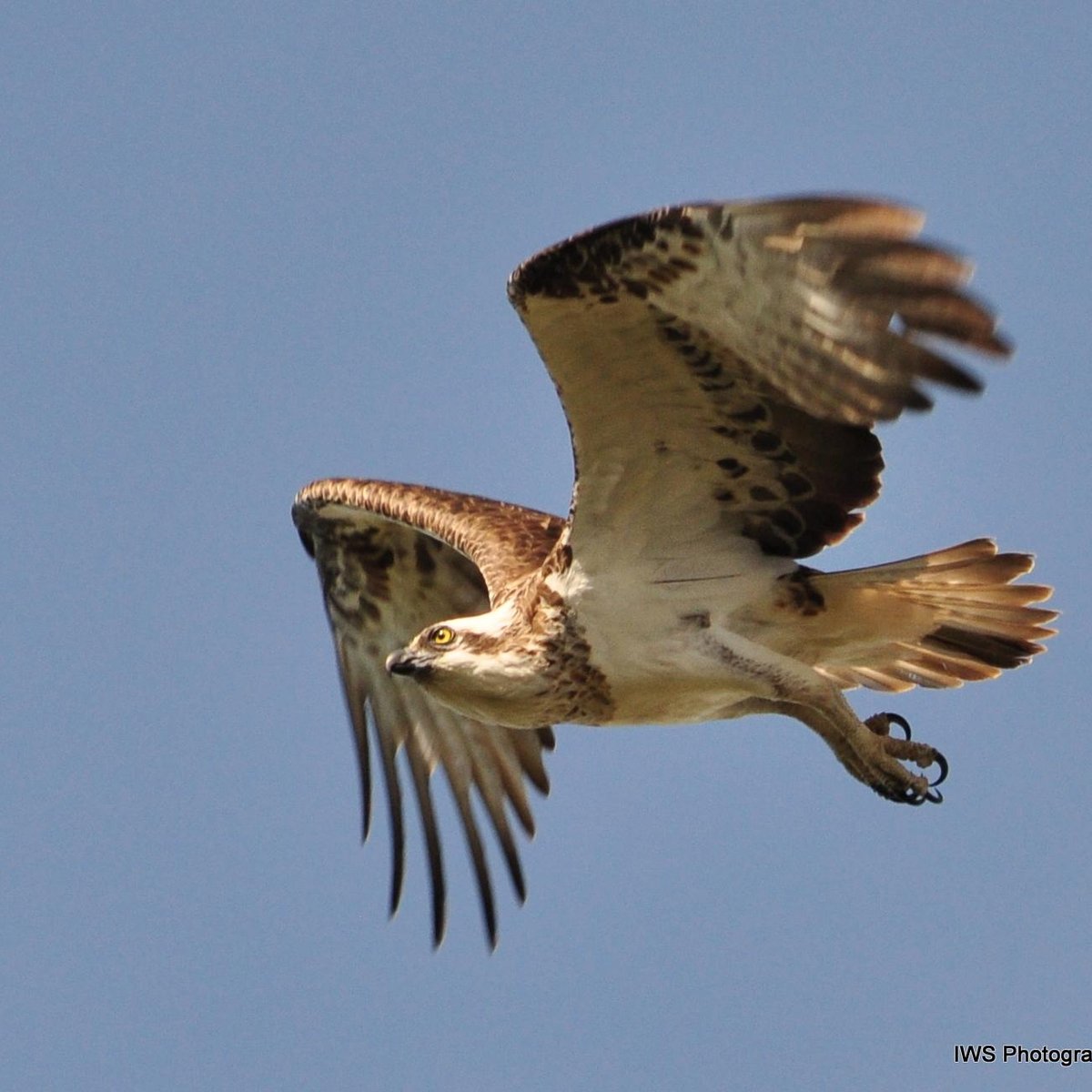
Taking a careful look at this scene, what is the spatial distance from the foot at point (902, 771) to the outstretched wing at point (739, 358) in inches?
36.5

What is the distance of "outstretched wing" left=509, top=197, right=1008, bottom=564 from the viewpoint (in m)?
8.16

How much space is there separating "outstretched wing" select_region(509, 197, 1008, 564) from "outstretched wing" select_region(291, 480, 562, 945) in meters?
2.03

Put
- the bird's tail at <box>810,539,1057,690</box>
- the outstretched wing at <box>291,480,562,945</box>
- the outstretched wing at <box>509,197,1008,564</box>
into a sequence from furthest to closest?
the outstretched wing at <box>291,480,562,945</box>, the bird's tail at <box>810,539,1057,690</box>, the outstretched wing at <box>509,197,1008,564</box>

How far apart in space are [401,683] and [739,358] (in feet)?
12.7

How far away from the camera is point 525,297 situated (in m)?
9.23

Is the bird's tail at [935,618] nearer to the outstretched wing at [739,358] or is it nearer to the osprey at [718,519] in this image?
the osprey at [718,519]

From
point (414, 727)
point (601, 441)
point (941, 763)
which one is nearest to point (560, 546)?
point (601, 441)

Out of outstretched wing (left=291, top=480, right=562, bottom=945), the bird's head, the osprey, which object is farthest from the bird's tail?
outstretched wing (left=291, top=480, right=562, bottom=945)

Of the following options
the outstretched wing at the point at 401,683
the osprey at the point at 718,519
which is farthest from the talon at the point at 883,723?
the outstretched wing at the point at 401,683

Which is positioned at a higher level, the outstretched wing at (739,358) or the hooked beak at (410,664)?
the outstretched wing at (739,358)

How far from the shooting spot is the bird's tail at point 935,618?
34.3ft

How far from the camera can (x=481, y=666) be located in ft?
33.9

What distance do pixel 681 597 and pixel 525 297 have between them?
1737 millimetres

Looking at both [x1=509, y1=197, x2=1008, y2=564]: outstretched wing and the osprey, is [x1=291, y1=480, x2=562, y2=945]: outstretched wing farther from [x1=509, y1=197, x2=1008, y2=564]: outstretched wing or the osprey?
[x1=509, y1=197, x2=1008, y2=564]: outstretched wing
